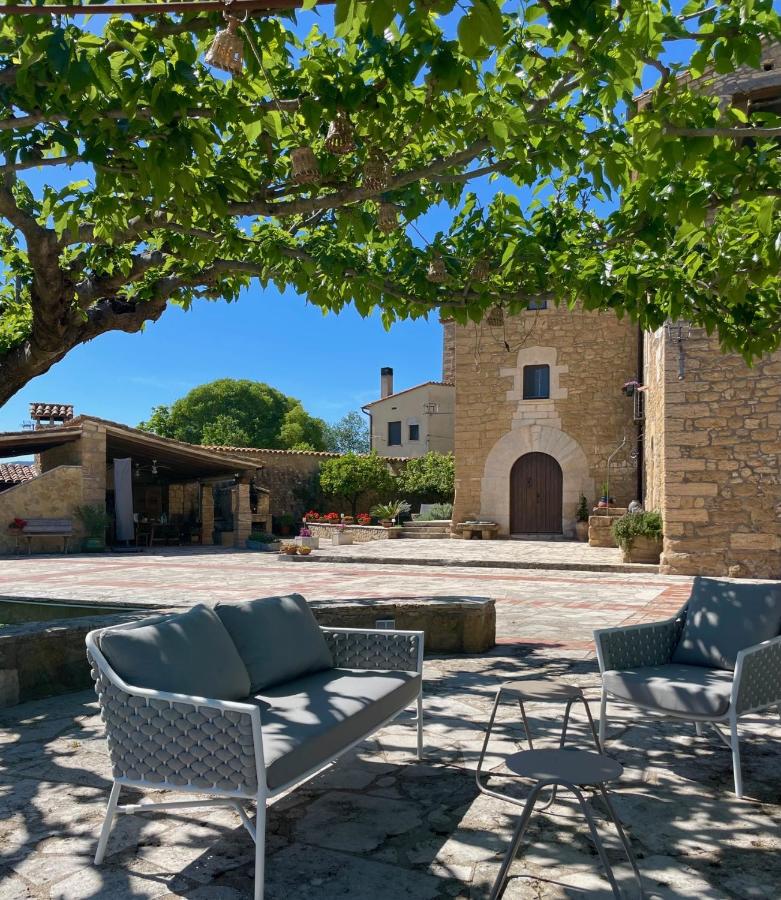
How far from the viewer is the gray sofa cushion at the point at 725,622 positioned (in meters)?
4.09

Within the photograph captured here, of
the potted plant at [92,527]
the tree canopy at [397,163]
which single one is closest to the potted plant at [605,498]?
the potted plant at [92,527]

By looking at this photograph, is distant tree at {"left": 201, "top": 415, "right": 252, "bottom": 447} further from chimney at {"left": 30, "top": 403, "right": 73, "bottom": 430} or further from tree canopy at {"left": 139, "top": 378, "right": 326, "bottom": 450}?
chimney at {"left": 30, "top": 403, "right": 73, "bottom": 430}

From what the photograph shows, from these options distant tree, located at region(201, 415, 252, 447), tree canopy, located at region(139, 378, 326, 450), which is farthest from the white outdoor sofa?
tree canopy, located at region(139, 378, 326, 450)

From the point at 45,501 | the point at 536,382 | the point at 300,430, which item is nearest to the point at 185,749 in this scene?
the point at 45,501

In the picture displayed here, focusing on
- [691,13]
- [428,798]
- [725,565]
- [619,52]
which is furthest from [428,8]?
[725,565]

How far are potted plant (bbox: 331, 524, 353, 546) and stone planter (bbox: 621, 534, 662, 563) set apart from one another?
849cm

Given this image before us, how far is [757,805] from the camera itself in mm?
3225

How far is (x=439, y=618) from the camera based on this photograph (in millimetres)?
6363

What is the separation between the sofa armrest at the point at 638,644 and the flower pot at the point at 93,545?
15.7m

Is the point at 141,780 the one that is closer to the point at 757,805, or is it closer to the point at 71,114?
the point at 757,805

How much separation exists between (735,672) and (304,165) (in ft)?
11.0

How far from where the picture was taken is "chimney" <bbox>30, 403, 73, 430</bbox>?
2880 cm

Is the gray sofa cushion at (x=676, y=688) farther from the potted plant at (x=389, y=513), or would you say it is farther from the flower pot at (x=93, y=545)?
the potted plant at (x=389, y=513)

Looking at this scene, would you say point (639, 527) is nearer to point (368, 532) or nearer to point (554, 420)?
point (554, 420)
